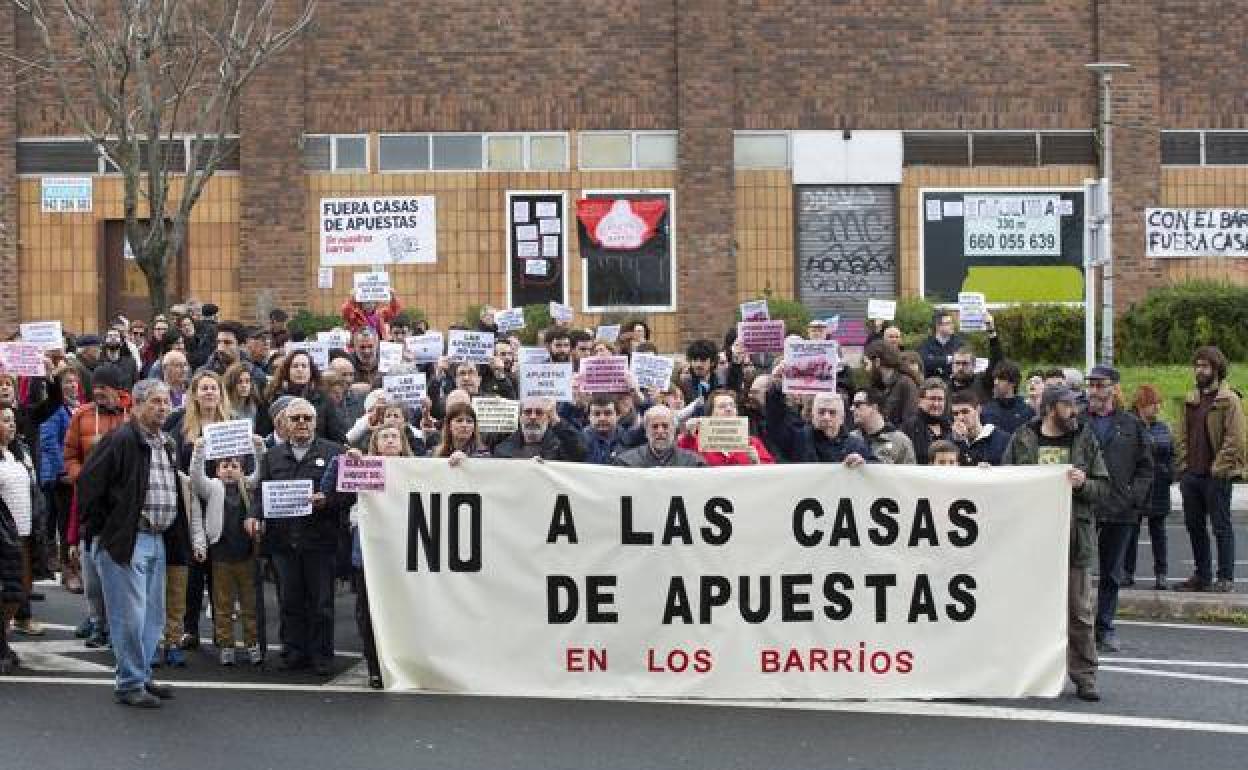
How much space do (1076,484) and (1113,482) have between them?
2308 mm

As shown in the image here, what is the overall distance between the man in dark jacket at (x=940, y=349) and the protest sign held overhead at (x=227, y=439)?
317 inches

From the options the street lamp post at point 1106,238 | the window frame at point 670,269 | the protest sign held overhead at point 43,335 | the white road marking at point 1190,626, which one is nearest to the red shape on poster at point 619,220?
the window frame at point 670,269

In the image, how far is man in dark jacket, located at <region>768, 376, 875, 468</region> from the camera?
13.3m

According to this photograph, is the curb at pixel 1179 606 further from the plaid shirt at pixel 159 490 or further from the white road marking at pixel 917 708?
the plaid shirt at pixel 159 490

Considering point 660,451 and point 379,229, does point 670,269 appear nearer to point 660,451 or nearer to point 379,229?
point 379,229

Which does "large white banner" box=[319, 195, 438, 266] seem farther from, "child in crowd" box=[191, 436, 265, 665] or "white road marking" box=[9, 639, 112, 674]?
"child in crowd" box=[191, 436, 265, 665]

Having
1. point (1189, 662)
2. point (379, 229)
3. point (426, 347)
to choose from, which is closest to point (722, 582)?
point (1189, 662)

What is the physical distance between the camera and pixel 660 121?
31969 mm

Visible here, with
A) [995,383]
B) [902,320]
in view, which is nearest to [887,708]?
[995,383]

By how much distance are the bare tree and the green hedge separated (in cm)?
1229

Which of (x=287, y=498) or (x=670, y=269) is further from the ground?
(x=670, y=269)

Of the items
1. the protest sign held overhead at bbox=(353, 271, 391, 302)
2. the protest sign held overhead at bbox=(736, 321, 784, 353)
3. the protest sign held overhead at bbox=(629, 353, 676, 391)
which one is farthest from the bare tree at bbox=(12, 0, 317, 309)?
the protest sign held overhead at bbox=(629, 353, 676, 391)

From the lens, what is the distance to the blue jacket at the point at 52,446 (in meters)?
16.0

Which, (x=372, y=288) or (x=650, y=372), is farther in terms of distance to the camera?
(x=372, y=288)
